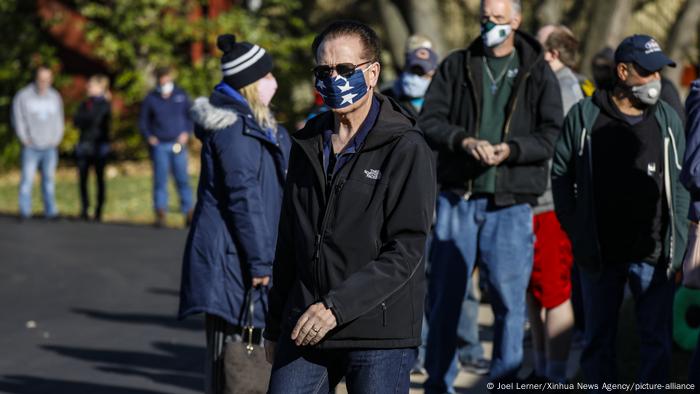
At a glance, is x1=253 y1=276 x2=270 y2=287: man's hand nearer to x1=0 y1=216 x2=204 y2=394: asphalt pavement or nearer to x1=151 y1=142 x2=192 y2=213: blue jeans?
x1=0 y1=216 x2=204 y2=394: asphalt pavement

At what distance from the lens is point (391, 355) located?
14.3ft

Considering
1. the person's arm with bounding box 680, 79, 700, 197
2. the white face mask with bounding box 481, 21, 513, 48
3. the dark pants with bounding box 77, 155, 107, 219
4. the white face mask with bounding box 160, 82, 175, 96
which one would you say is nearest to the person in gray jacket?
the dark pants with bounding box 77, 155, 107, 219

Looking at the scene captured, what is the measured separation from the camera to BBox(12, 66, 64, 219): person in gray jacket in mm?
17344

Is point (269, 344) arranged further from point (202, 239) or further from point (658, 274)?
point (658, 274)

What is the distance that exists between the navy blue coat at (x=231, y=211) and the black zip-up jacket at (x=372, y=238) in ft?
5.41

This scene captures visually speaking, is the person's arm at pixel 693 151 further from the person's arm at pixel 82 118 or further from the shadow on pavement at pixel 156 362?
the person's arm at pixel 82 118

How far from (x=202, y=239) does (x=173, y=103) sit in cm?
1050

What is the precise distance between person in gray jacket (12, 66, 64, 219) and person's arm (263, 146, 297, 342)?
13200 mm

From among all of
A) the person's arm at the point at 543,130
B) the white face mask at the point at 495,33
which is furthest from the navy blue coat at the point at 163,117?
the person's arm at the point at 543,130

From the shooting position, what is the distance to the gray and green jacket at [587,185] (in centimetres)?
641

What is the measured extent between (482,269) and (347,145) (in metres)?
2.64

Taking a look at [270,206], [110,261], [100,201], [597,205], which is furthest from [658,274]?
[100,201]

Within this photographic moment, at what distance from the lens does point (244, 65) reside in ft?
20.5

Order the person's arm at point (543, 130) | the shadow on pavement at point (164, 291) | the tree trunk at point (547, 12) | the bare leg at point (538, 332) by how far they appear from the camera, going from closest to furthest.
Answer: the person's arm at point (543, 130) → the bare leg at point (538, 332) → the shadow on pavement at point (164, 291) → the tree trunk at point (547, 12)
